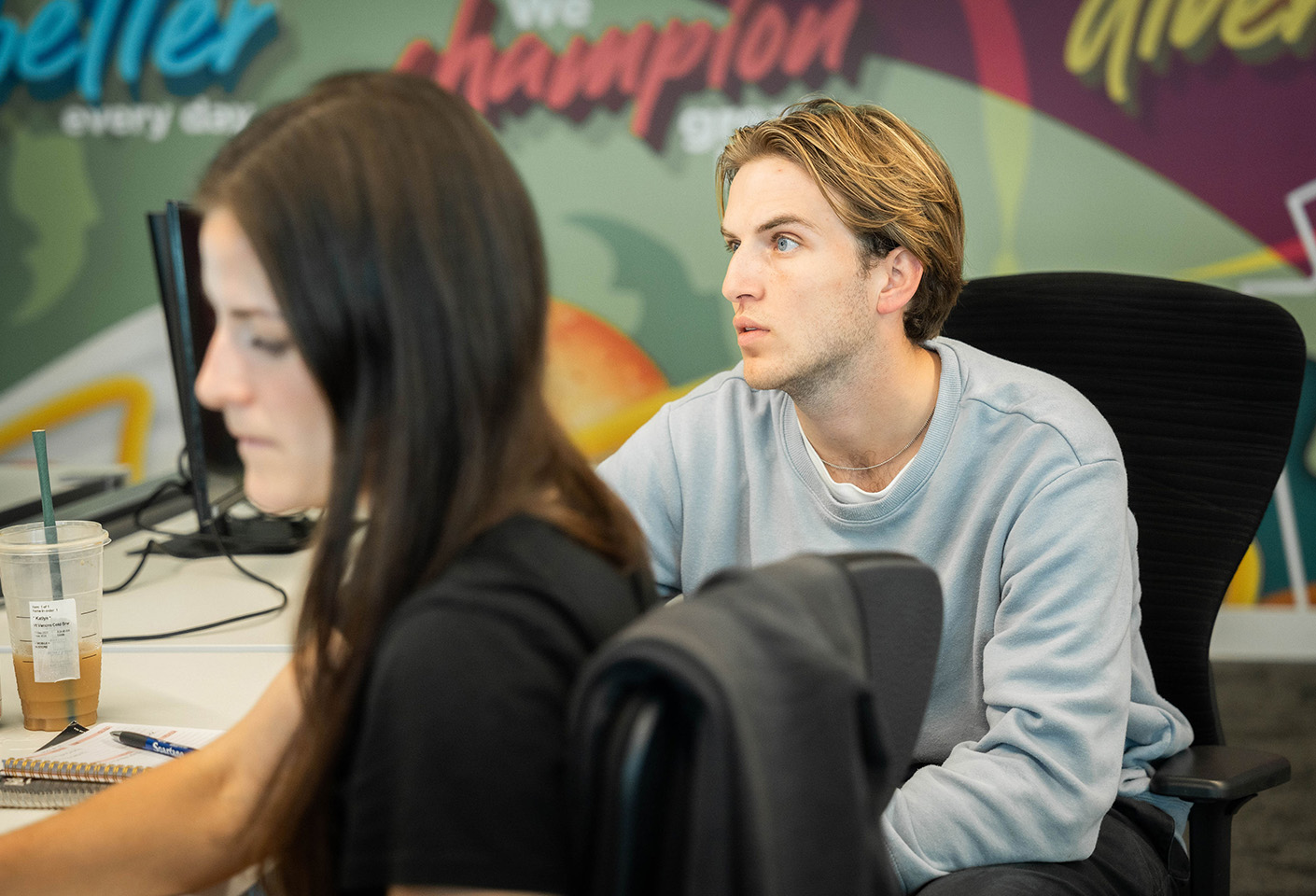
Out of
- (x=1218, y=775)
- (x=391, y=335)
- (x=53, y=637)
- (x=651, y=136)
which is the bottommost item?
(x=1218, y=775)

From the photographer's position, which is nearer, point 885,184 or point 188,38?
point 885,184

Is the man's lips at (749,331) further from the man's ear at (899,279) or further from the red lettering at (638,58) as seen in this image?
the red lettering at (638,58)

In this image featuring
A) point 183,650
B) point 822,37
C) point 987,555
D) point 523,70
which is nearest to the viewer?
point 987,555

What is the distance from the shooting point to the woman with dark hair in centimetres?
59

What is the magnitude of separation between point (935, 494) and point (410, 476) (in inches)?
32.9

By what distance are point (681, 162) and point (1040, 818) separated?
106 inches

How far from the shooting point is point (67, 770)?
3.32ft

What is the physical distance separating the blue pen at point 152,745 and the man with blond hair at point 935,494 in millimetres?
657

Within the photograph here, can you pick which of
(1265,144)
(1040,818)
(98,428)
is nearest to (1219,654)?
(1265,144)

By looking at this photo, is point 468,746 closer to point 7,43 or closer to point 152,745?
point 152,745

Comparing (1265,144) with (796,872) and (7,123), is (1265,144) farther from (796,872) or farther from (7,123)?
(7,123)

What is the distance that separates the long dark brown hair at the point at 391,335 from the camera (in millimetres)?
658

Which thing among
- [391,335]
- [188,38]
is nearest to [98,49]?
[188,38]

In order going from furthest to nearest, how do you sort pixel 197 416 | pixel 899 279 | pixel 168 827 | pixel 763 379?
pixel 197 416, pixel 899 279, pixel 763 379, pixel 168 827
